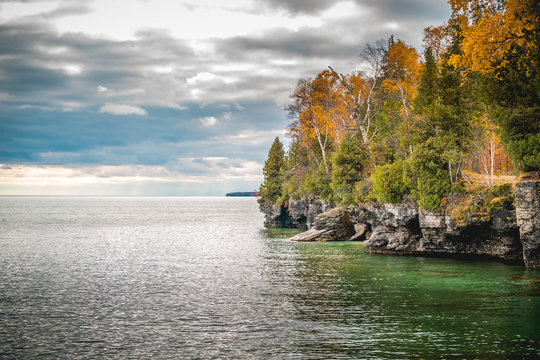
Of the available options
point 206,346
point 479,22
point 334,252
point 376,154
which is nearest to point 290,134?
point 376,154

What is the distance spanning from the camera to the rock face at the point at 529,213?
1030 inches

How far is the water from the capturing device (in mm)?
15172

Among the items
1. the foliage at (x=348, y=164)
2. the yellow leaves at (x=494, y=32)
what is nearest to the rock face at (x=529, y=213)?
the yellow leaves at (x=494, y=32)

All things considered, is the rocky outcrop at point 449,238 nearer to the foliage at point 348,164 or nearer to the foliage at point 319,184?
the foliage at point 348,164

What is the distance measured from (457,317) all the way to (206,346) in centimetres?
1099

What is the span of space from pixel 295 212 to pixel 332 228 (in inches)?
932

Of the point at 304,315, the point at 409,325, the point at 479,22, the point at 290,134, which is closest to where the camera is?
the point at 409,325

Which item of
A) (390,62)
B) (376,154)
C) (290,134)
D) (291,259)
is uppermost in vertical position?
(390,62)

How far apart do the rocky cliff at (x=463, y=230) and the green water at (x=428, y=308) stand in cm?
181

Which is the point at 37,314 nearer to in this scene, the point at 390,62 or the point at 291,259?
the point at 291,259

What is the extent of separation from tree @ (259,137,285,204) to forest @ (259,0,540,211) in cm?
2164

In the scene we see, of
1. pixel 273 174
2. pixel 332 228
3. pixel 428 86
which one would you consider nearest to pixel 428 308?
Answer: pixel 428 86

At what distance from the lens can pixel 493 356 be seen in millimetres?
13820

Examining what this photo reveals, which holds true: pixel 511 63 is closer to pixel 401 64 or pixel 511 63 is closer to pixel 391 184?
pixel 391 184
